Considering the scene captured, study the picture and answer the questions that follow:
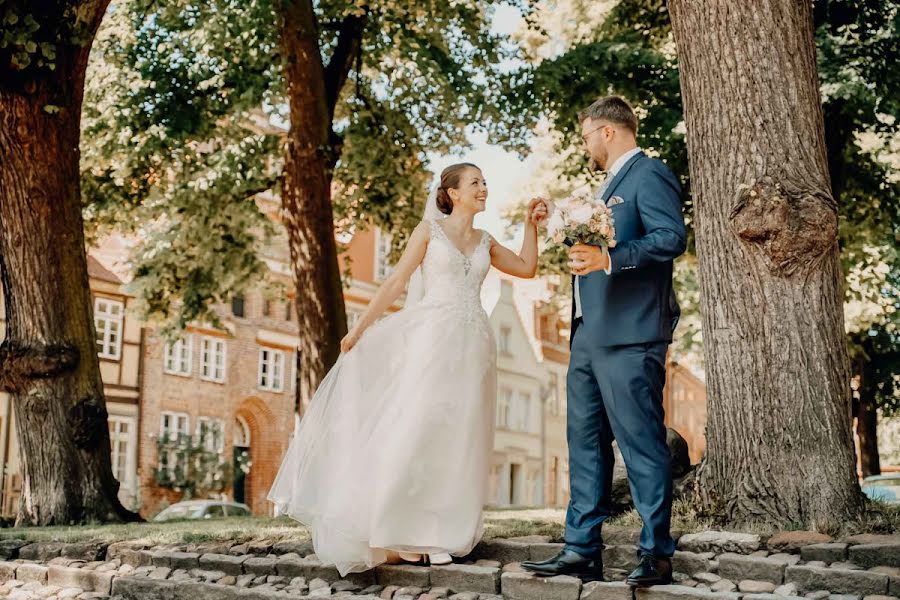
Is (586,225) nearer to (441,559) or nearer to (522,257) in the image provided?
(522,257)

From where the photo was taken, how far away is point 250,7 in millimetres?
15047

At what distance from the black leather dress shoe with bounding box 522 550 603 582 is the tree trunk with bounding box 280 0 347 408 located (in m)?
9.14

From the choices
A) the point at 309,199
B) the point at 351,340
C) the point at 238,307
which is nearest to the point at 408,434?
the point at 351,340

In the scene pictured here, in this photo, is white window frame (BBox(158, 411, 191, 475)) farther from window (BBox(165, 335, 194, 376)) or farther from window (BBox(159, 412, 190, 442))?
window (BBox(165, 335, 194, 376))

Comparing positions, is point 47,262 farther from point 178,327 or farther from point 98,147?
point 178,327

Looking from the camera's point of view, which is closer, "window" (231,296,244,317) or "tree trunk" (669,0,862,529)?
"tree trunk" (669,0,862,529)

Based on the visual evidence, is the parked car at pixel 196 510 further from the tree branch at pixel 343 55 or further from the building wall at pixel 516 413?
the building wall at pixel 516 413

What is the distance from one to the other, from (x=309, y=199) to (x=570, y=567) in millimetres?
10180

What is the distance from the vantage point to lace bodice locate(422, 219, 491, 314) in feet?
22.2

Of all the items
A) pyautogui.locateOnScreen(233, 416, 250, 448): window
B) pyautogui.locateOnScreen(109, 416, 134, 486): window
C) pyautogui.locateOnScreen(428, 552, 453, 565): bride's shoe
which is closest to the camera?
pyautogui.locateOnScreen(428, 552, 453, 565): bride's shoe

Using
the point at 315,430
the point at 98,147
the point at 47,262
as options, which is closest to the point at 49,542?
the point at 315,430

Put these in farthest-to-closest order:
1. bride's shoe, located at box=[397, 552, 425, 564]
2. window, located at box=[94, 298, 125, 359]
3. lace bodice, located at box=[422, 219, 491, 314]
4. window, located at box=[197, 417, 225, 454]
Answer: window, located at box=[197, 417, 225, 454]
window, located at box=[94, 298, 125, 359]
lace bodice, located at box=[422, 219, 491, 314]
bride's shoe, located at box=[397, 552, 425, 564]

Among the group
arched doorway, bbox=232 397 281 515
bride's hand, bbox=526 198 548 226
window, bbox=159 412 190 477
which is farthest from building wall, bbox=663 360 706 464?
bride's hand, bbox=526 198 548 226

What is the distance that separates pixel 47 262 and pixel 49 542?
3828 millimetres
